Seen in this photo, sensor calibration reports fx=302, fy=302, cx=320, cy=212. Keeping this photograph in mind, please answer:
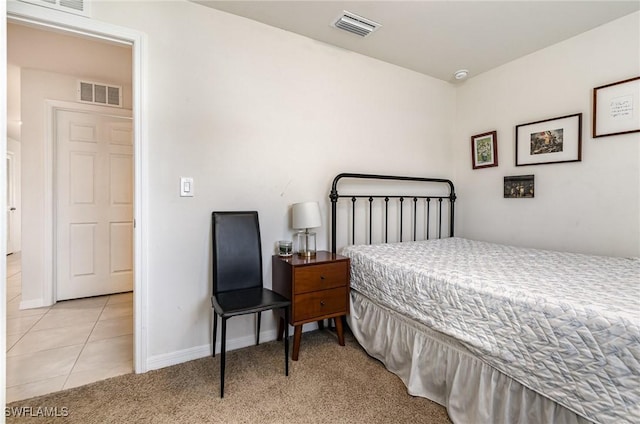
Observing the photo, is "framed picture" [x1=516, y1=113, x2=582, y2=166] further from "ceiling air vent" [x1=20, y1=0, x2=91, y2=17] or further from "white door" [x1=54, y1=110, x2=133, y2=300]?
"white door" [x1=54, y1=110, x2=133, y2=300]

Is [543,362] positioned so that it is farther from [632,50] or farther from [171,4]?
[171,4]

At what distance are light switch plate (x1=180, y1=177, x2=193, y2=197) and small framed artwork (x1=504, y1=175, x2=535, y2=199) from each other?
2659mm

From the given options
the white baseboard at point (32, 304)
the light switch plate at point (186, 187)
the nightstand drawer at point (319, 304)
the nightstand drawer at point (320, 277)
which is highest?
the light switch plate at point (186, 187)

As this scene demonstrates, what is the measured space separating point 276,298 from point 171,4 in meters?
1.95

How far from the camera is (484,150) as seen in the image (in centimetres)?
293

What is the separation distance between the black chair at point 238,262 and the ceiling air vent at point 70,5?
4.31ft

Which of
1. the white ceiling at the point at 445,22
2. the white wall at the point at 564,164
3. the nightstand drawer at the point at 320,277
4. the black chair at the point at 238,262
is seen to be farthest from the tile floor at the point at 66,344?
the white wall at the point at 564,164

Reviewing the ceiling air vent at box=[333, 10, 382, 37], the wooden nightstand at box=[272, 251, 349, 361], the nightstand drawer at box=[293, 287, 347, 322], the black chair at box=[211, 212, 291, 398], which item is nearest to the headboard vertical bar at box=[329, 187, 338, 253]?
the wooden nightstand at box=[272, 251, 349, 361]

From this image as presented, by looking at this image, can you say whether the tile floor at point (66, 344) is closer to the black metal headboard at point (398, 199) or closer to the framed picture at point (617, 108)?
the black metal headboard at point (398, 199)

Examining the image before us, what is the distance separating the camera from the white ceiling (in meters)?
1.95

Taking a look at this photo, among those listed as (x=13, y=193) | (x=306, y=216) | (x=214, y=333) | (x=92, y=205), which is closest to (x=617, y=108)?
(x=306, y=216)

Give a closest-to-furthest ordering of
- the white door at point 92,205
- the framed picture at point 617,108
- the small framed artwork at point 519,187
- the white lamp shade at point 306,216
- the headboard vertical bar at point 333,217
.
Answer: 1. the framed picture at point 617,108
2. the white lamp shade at point 306,216
3. the headboard vertical bar at point 333,217
4. the small framed artwork at point 519,187
5. the white door at point 92,205

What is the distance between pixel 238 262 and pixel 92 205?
2.33 m

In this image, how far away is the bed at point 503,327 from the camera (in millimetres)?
977
